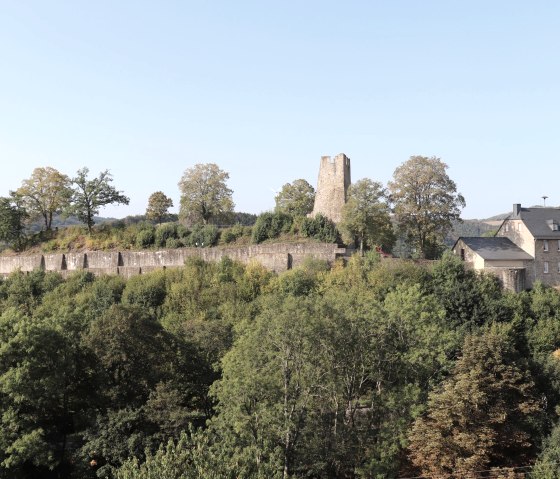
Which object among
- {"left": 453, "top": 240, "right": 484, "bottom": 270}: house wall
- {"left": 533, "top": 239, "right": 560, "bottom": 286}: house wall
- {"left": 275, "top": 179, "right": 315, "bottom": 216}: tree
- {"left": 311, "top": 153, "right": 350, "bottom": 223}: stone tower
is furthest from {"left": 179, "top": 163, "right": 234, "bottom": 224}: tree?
{"left": 533, "top": 239, "right": 560, "bottom": 286}: house wall

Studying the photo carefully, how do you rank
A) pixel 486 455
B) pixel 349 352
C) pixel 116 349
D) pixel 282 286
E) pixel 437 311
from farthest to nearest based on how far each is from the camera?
1. pixel 282 286
2. pixel 437 311
3. pixel 116 349
4. pixel 349 352
5. pixel 486 455

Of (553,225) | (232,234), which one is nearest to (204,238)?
(232,234)

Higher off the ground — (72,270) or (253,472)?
(72,270)

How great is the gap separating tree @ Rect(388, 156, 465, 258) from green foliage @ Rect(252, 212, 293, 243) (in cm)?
696

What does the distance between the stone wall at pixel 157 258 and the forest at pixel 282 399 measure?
34.5 feet

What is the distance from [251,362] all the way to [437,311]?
41.1 feet

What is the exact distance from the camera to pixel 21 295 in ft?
138

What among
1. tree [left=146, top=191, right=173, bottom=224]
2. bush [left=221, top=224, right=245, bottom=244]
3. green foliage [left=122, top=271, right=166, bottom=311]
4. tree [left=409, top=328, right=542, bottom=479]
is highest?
tree [left=146, top=191, right=173, bottom=224]

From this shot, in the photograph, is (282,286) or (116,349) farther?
(282,286)

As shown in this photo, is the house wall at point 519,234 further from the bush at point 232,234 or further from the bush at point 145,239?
the bush at point 145,239

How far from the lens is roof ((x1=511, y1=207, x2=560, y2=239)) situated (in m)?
39.1

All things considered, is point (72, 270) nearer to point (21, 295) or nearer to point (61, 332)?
point (21, 295)

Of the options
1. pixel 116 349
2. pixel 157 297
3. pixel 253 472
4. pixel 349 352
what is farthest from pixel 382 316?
pixel 157 297

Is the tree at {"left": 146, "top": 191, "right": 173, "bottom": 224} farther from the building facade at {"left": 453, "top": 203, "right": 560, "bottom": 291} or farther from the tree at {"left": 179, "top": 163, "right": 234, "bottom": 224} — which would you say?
the building facade at {"left": 453, "top": 203, "right": 560, "bottom": 291}
